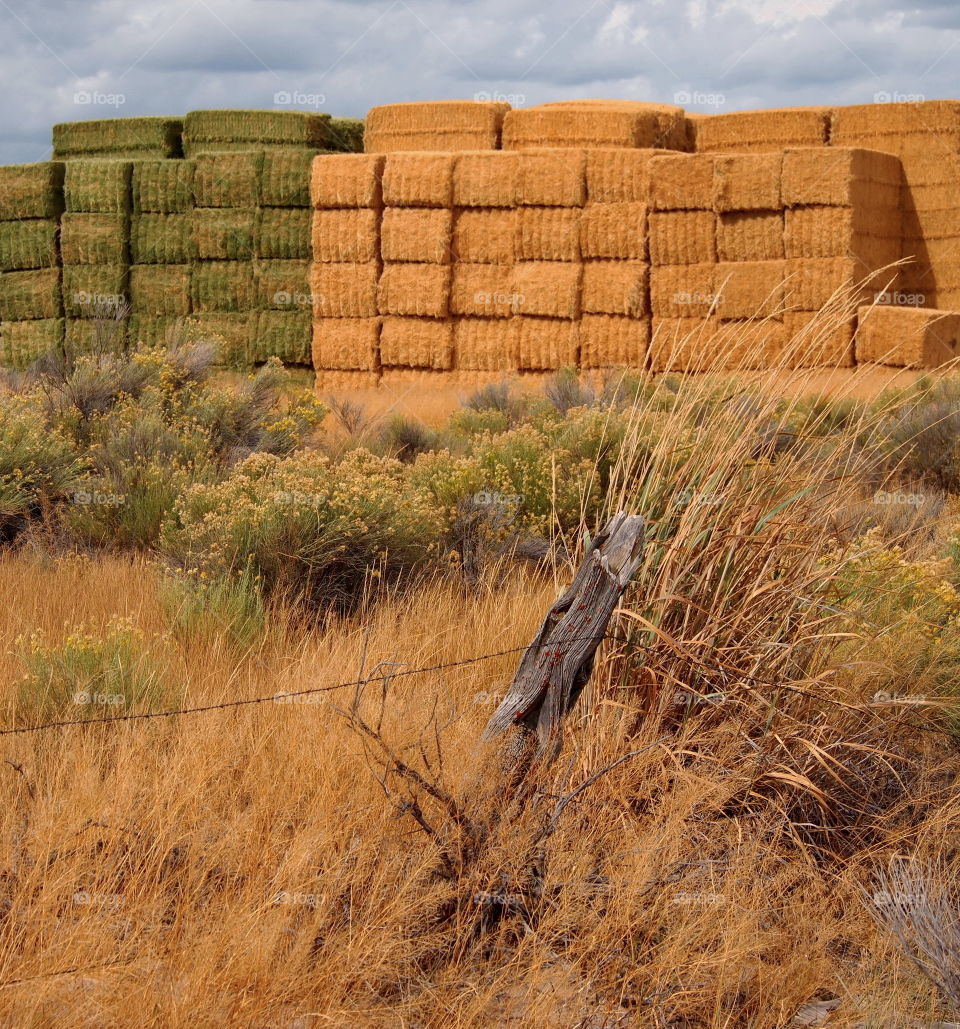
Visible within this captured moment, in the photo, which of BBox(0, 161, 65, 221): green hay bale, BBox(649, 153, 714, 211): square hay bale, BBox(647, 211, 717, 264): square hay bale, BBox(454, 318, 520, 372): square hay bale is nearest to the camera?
BBox(649, 153, 714, 211): square hay bale

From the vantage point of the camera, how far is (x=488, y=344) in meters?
16.1

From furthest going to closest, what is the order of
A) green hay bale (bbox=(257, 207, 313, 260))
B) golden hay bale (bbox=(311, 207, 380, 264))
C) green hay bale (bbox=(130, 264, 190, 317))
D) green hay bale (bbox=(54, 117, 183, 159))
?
green hay bale (bbox=(54, 117, 183, 159)) < green hay bale (bbox=(130, 264, 190, 317)) < green hay bale (bbox=(257, 207, 313, 260)) < golden hay bale (bbox=(311, 207, 380, 264))

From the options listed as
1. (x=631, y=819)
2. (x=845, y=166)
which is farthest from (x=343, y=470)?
(x=845, y=166)

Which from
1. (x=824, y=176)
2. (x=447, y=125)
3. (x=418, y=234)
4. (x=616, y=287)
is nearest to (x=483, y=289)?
(x=418, y=234)

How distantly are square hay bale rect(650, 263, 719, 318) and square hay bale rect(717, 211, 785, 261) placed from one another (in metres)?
0.31

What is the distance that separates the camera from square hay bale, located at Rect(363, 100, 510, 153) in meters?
17.3

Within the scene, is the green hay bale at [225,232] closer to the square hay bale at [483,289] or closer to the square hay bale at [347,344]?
the square hay bale at [347,344]

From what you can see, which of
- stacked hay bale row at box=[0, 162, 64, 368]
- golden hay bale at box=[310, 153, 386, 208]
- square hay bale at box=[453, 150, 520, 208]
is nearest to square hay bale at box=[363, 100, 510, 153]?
golden hay bale at box=[310, 153, 386, 208]

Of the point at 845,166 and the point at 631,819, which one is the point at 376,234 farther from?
the point at 631,819

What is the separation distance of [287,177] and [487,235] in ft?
9.82

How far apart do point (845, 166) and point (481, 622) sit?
11201 millimetres

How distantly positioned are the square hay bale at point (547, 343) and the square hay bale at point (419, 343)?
0.97 meters

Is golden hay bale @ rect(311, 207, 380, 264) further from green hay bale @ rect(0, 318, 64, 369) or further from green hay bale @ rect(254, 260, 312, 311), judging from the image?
green hay bale @ rect(0, 318, 64, 369)

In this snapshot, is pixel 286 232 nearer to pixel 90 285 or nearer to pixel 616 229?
pixel 90 285
